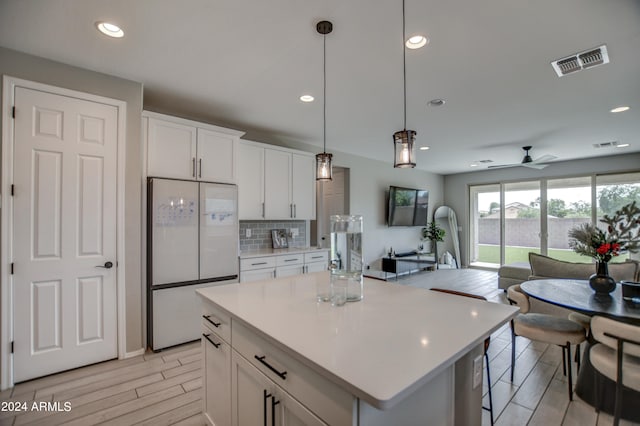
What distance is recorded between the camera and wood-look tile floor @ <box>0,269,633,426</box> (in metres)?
1.96

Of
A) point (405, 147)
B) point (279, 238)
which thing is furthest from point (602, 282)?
point (279, 238)

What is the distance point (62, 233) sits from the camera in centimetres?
251

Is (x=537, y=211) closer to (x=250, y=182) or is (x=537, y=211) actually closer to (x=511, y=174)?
(x=511, y=174)

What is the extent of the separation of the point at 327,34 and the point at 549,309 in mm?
4062

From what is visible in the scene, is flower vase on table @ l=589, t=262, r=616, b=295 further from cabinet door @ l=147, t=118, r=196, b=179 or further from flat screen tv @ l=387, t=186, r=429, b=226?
flat screen tv @ l=387, t=186, r=429, b=226

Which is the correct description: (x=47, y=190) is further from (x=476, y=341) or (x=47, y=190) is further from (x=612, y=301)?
(x=612, y=301)

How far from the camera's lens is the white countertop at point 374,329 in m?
0.84

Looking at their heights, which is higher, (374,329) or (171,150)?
(171,150)

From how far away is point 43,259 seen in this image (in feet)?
7.99

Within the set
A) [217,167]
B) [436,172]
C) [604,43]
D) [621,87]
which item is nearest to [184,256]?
[217,167]

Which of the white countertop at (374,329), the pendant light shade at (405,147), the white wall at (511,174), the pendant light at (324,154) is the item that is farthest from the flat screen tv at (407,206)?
the white countertop at (374,329)

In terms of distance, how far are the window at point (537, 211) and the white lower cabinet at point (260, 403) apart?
7966 millimetres

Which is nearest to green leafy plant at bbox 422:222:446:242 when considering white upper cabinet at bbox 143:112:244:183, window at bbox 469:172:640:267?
window at bbox 469:172:640:267

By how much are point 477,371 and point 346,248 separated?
818mm
